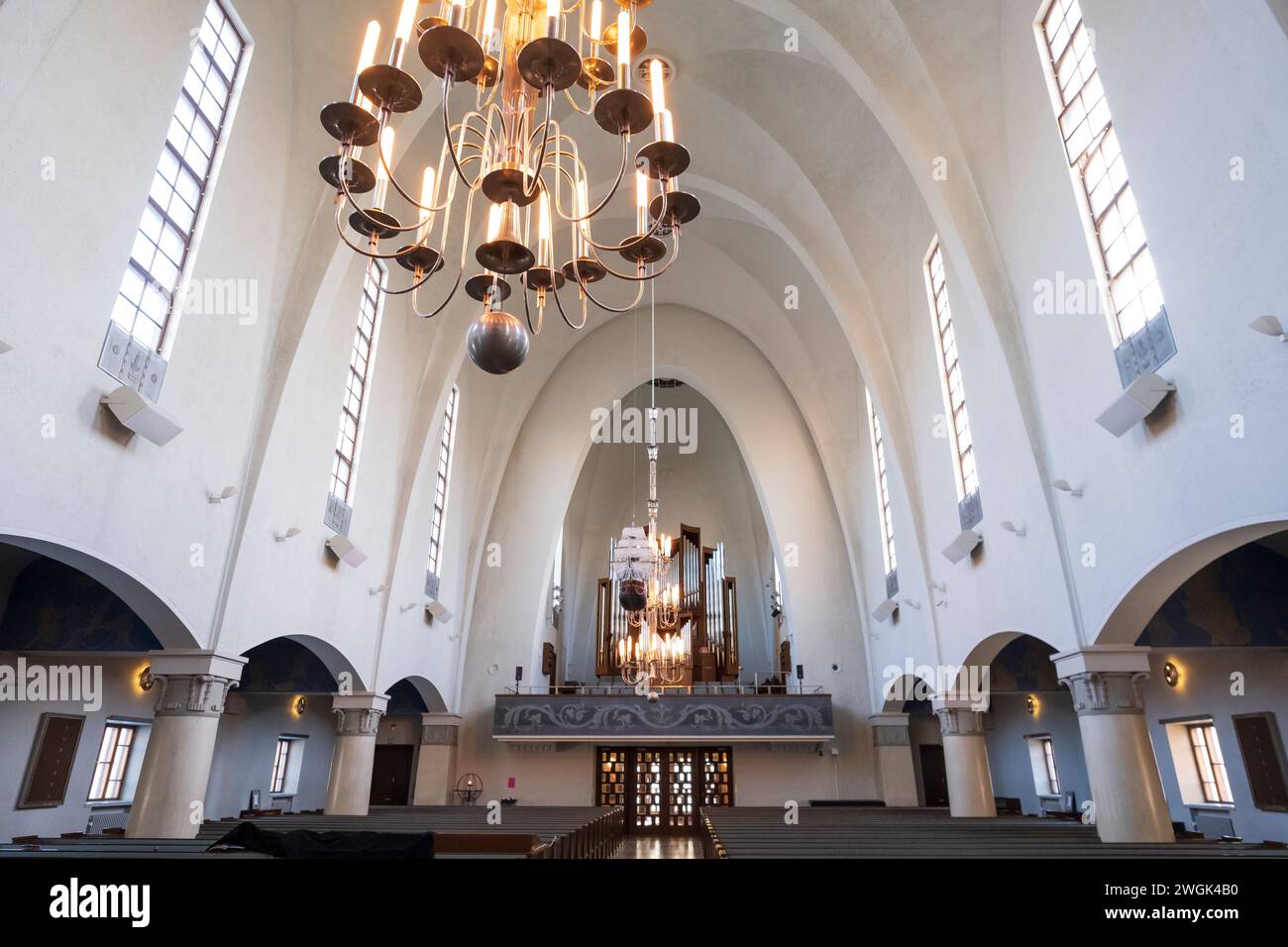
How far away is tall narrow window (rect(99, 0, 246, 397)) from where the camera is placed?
7891mm

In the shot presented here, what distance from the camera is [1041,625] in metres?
9.98

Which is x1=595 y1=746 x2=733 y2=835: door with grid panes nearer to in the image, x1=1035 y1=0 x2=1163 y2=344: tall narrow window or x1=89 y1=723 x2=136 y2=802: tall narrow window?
x1=89 y1=723 x2=136 y2=802: tall narrow window

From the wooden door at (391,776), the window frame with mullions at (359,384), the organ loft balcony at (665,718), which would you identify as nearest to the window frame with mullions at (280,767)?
the wooden door at (391,776)

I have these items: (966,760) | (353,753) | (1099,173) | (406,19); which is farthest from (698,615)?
(406,19)

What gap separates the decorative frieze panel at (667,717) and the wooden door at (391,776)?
3.66 m

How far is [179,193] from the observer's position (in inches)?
344

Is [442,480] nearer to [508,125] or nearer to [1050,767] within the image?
[508,125]

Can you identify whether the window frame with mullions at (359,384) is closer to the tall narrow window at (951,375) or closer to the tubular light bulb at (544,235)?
the tubular light bulb at (544,235)

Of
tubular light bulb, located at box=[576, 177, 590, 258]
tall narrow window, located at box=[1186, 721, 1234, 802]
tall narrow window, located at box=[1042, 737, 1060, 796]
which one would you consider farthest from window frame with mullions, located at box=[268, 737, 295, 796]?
tall narrow window, located at box=[1186, 721, 1234, 802]

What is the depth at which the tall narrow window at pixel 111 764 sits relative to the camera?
12.9m

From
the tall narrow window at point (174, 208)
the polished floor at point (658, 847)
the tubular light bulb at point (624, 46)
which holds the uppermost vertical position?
the tall narrow window at point (174, 208)

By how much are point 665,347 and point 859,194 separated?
9.38 meters

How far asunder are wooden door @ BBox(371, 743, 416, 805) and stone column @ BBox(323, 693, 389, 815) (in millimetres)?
6347
